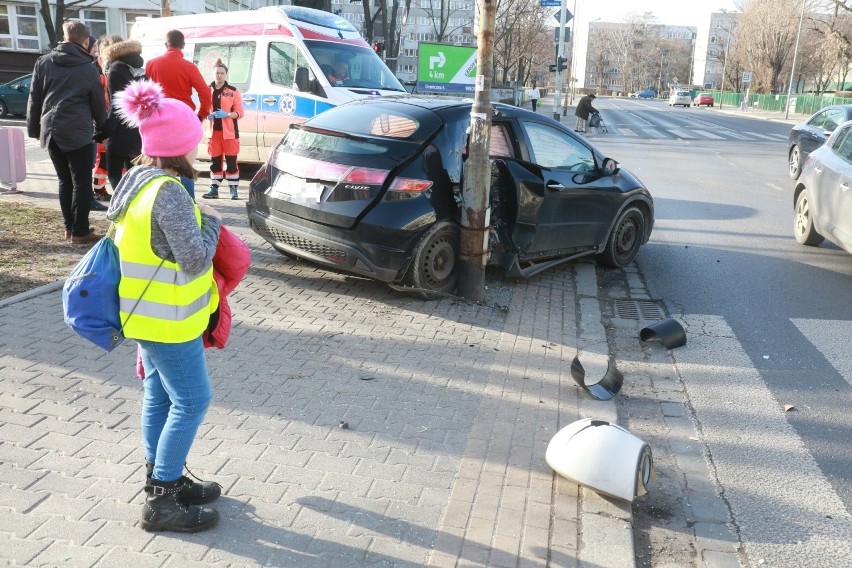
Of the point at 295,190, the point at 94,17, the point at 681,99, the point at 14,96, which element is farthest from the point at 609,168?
the point at 681,99

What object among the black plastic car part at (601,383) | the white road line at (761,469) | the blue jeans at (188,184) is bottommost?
the white road line at (761,469)

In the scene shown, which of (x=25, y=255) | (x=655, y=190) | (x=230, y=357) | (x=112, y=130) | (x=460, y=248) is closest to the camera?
(x=230, y=357)

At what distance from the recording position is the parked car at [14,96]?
24875 millimetres

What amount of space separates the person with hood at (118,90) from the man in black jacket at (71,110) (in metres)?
0.60

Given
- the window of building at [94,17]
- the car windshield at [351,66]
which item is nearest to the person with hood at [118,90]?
the car windshield at [351,66]

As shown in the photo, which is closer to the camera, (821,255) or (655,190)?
(821,255)

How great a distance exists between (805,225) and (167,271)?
9.03m

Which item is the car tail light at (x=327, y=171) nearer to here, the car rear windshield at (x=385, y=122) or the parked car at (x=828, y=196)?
the car rear windshield at (x=385, y=122)

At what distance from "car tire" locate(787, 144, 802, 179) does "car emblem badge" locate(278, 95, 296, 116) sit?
10601 millimetres

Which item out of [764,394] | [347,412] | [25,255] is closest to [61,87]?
[25,255]

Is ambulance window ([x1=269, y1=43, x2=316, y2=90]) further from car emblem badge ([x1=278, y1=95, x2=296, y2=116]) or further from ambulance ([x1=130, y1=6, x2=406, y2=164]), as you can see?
car emblem badge ([x1=278, y1=95, x2=296, y2=116])

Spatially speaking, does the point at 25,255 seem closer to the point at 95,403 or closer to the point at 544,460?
the point at 95,403

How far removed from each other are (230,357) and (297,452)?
141 cm

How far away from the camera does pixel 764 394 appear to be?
5238mm
